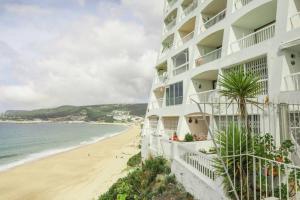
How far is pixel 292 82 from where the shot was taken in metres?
15.1

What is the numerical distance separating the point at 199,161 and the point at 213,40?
49.1 feet

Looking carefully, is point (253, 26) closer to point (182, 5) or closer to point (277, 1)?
point (277, 1)

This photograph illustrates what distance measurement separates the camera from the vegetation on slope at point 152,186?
15445 millimetres

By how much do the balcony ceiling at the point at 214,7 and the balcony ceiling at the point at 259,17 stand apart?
522 centimetres

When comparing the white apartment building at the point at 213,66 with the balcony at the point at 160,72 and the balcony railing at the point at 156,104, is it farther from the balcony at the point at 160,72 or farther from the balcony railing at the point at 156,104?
the balcony railing at the point at 156,104

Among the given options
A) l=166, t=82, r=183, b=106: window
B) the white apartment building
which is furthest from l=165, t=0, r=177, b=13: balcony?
l=166, t=82, r=183, b=106: window

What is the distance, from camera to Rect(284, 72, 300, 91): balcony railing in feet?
48.7

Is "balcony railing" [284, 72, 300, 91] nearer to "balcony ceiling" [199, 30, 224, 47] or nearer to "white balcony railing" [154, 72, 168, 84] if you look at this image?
"balcony ceiling" [199, 30, 224, 47]

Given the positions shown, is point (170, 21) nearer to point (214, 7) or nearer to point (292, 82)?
point (214, 7)

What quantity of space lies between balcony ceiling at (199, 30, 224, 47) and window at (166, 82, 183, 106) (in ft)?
15.3

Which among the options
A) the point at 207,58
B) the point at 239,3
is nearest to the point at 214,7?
the point at 207,58

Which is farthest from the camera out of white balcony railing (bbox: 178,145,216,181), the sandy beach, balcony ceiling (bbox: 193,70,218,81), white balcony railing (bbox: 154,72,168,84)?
white balcony railing (bbox: 154,72,168,84)

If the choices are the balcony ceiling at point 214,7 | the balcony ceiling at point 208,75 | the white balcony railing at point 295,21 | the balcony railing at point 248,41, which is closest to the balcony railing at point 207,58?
the balcony ceiling at point 208,75

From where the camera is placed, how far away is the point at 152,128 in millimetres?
38406
